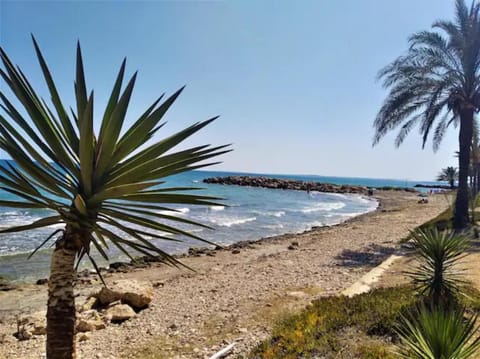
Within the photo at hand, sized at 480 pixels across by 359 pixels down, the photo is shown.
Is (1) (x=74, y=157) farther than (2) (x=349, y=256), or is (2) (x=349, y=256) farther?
(2) (x=349, y=256)

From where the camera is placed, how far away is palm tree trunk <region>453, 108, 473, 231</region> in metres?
13.1

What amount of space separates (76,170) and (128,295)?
17.8 ft

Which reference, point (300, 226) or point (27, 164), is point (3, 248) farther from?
point (300, 226)

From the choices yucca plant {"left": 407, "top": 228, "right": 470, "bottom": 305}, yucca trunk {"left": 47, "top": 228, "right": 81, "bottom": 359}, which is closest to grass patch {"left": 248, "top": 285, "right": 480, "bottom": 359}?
yucca plant {"left": 407, "top": 228, "right": 470, "bottom": 305}

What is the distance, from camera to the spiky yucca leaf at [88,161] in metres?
2.29

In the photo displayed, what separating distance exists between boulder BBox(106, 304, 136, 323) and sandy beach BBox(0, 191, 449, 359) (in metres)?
0.16

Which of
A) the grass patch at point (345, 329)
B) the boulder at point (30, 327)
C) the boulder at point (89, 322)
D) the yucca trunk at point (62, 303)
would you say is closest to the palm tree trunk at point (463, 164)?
the grass patch at point (345, 329)

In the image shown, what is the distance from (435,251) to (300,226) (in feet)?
63.0

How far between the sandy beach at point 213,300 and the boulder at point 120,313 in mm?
159

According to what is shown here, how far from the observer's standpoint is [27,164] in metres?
2.24

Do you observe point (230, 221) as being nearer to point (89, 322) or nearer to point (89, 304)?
point (89, 304)

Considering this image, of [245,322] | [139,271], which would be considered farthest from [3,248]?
[245,322]

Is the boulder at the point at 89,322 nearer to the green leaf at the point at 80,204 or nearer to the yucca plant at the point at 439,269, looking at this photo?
the green leaf at the point at 80,204

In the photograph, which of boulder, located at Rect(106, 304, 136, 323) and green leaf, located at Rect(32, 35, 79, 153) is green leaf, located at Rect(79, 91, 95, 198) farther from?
boulder, located at Rect(106, 304, 136, 323)
